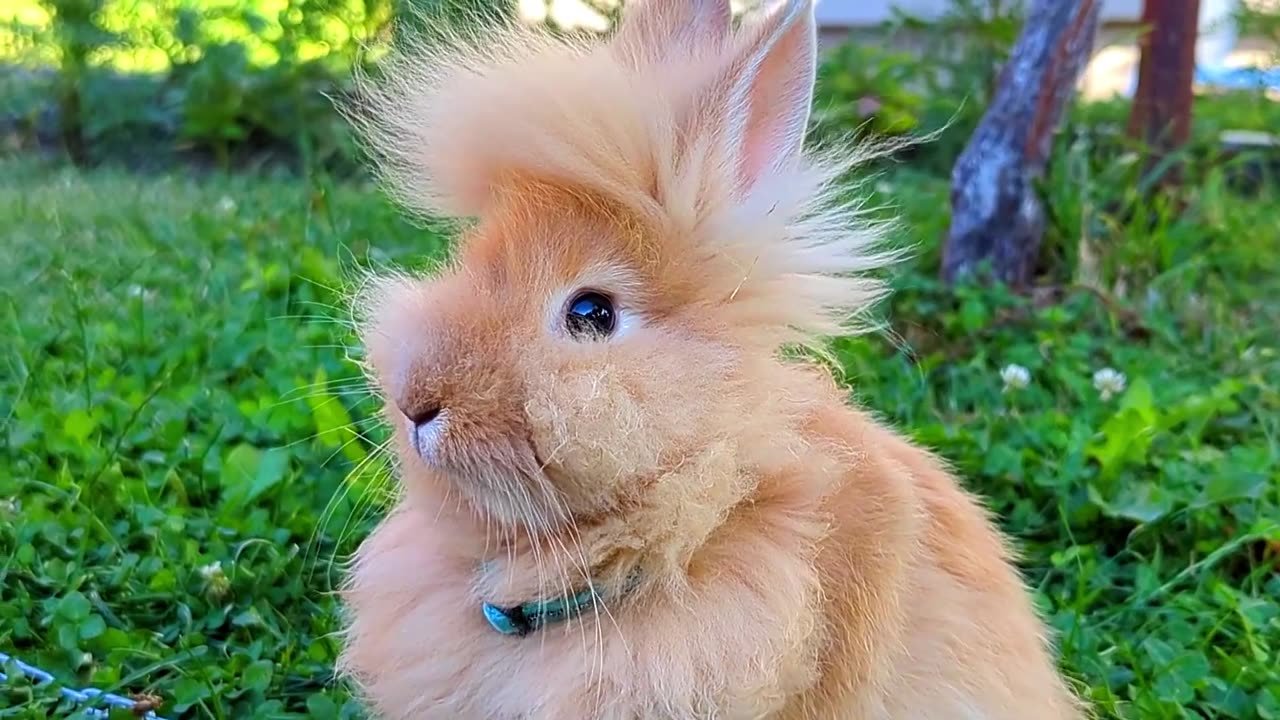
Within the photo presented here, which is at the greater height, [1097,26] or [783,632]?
[1097,26]

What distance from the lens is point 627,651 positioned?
4.90ft

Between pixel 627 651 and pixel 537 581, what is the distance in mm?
161

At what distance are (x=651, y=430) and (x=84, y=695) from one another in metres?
1.12

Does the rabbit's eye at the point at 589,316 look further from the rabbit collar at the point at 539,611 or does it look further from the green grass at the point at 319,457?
the green grass at the point at 319,457

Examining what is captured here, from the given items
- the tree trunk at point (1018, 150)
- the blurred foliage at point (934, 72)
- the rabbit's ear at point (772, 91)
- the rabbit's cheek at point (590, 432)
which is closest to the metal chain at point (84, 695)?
the rabbit's cheek at point (590, 432)

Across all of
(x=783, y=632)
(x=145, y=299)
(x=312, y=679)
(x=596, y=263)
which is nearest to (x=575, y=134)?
(x=596, y=263)

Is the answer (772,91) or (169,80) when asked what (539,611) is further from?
(169,80)

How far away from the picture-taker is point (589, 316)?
59.9 inches

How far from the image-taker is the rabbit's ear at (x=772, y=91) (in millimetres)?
1545

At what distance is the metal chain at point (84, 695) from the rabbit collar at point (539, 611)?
69cm

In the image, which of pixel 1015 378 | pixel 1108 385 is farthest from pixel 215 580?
pixel 1108 385

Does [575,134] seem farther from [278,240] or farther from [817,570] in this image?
[278,240]

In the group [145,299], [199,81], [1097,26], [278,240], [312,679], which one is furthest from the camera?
[199,81]

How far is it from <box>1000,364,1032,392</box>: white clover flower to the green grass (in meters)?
0.04
